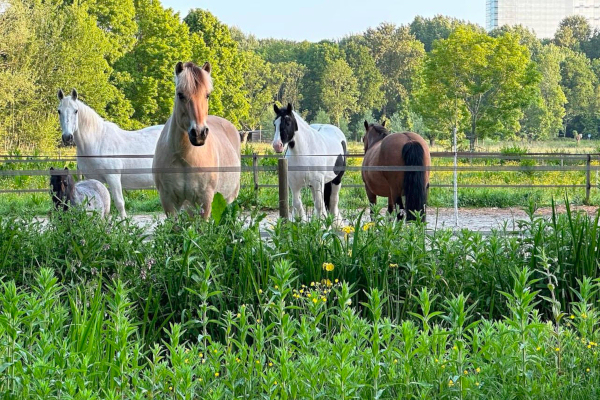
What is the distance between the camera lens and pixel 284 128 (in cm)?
1077

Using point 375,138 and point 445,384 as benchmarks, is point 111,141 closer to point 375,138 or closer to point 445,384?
point 375,138

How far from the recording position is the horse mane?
6.50 meters

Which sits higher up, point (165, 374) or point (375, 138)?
point (375, 138)

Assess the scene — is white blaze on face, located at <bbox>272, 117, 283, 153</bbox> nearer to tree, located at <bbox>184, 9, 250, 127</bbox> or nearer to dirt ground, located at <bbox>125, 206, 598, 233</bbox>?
dirt ground, located at <bbox>125, 206, 598, 233</bbox>

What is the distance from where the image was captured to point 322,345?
10.3ft

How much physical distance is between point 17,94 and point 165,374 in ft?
122

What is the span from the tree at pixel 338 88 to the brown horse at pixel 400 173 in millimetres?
70299

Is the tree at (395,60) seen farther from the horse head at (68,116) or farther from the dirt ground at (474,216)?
the horse head at (68,116)

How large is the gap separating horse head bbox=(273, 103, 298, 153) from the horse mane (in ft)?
13.4

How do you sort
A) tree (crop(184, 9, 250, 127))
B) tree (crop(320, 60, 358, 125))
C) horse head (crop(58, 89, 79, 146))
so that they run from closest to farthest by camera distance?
horse head (crop(58, 89, 79, 146)) < tree (crop(184, 9, 250, 127)) < tree (crop(320, 60, 358, 125))

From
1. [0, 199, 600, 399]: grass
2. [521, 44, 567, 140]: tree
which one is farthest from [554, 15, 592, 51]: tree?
[0, 199, 600, 399]: grass

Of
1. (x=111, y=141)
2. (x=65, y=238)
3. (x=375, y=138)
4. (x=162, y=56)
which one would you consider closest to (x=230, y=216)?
(x=65, y=238)

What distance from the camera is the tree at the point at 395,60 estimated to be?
92.8m

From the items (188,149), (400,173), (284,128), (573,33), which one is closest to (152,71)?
(284,128)
